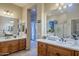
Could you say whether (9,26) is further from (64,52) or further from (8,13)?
(64,52)

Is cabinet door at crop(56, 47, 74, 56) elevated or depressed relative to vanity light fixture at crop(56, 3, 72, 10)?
depressed

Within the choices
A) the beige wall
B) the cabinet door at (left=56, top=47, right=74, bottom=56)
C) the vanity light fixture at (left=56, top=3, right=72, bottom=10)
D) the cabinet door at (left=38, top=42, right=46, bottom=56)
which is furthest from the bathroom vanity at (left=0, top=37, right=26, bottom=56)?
the vanity light fixture at (left=56, top=3, right=72, bottom=10)

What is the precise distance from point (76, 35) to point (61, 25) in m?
0.29

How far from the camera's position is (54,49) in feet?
5.43

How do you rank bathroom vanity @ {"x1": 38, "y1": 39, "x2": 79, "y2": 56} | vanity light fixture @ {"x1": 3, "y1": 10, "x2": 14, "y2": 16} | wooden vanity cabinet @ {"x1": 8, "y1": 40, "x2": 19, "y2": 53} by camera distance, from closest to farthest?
1. bathroom vanity @ {"x1": 38, "y1": 39, "x2": 79, "y2": 56}
2. vanity light fixture @ {"x1": 3, "y1": 10, "x2": 14, "y2": 16}
3. wooden vanity cabinet @ {"x1": 8, "y1": 40, "x2": 19, "y2": 53}

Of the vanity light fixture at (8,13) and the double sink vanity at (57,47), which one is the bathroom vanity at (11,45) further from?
the vanity light fixture at (8,13)

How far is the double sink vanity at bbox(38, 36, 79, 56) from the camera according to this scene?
1557 millimetres

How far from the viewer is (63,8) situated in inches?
65.4

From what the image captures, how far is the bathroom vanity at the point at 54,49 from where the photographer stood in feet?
5.08

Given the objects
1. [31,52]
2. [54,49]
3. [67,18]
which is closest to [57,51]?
[54,49]

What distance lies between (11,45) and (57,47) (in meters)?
0.80

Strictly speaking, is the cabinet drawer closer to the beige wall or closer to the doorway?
the doorway

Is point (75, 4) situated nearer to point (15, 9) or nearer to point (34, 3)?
point (34, 3)

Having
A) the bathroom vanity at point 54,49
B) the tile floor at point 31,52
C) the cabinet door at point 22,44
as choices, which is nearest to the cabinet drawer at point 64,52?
the bathroom vanity at point 54,49
